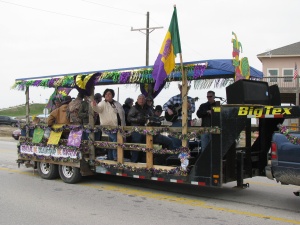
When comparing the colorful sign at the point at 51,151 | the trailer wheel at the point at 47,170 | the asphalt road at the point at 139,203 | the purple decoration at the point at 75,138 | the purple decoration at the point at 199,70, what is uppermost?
the purple decoration at the point at 199,70

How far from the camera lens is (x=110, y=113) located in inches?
322

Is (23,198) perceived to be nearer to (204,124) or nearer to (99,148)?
(99,148)

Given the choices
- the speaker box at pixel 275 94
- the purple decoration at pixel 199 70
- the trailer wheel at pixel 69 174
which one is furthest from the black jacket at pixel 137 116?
the speaker box at pixel 275 94

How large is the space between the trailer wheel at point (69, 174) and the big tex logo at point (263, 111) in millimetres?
4068

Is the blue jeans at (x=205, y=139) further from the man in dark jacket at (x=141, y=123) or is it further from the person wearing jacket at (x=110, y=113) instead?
the person wearing jacket at (x=110, y=113)

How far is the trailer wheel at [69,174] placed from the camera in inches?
332

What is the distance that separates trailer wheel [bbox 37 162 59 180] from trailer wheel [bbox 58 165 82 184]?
0.25 m

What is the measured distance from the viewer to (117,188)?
8.02m

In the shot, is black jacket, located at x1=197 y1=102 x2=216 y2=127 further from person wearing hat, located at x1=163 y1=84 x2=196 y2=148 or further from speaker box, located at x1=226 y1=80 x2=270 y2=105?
speaker box, located at x1=226 y1=80 x2=270 y2=105

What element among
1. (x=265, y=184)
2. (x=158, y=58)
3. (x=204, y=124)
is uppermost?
(x=158, y=58)

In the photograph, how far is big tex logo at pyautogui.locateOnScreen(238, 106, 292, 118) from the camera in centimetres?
619

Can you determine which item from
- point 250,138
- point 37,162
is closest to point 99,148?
point 37,162

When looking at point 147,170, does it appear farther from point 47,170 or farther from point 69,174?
point 47,170

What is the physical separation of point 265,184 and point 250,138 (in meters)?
1.76
